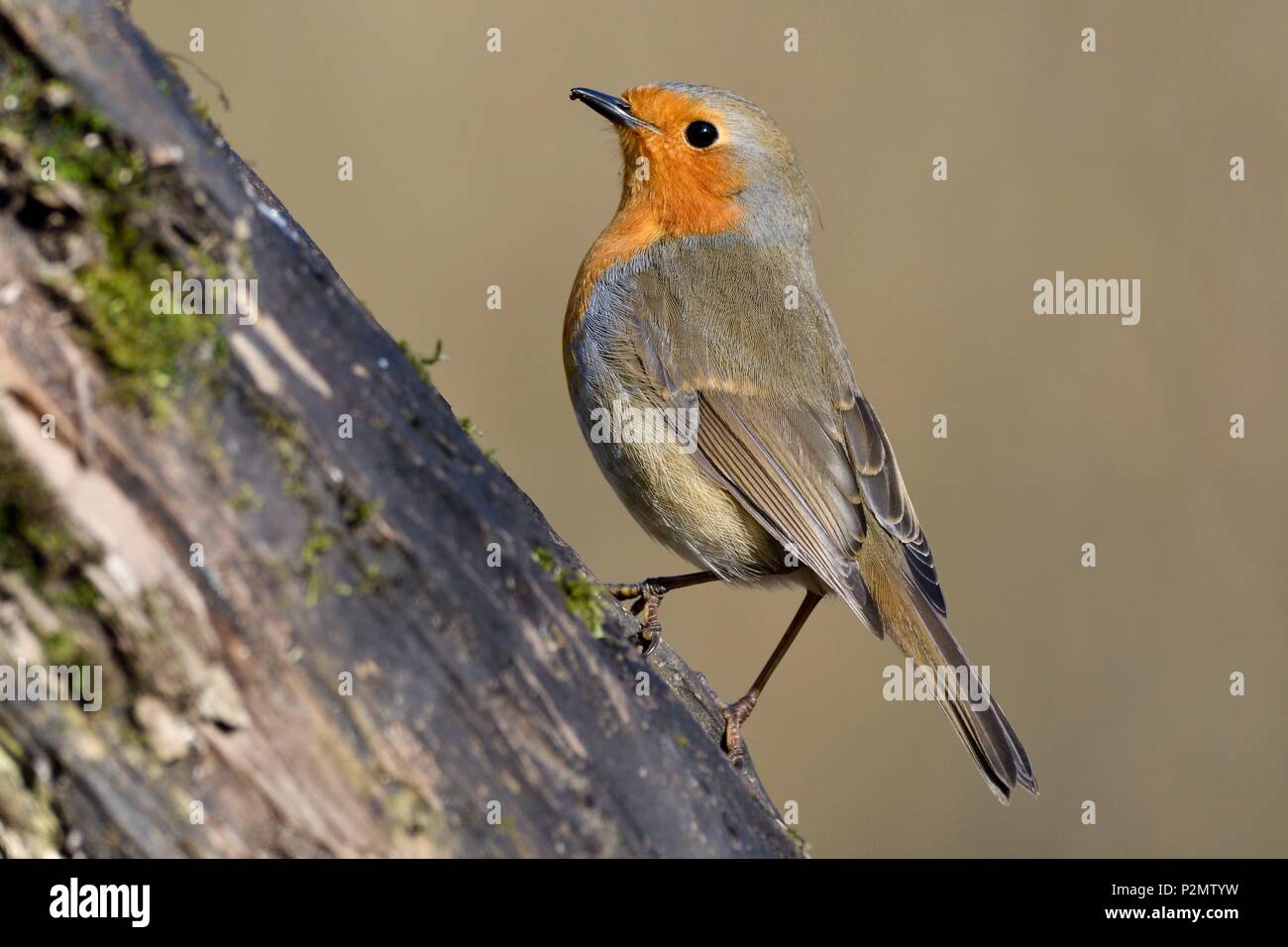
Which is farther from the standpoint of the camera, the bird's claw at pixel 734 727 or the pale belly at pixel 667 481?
the pale belly at pixel 667 481

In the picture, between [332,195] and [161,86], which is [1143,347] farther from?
[161,86]

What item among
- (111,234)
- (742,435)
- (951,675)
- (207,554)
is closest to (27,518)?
(207,554)

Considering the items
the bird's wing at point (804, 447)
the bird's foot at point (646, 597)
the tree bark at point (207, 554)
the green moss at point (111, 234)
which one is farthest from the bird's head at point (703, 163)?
the green moss at point (111, 234)

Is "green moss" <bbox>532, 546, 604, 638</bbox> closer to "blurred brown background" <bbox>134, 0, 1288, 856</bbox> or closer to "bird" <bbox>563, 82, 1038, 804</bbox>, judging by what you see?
"bird" <bbox>563, 82, 1038, 804</bbox>

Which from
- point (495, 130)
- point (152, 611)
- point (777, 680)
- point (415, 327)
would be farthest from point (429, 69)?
point (152, 611)

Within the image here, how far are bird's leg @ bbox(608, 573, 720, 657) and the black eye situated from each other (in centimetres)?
161

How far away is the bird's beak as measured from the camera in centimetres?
480

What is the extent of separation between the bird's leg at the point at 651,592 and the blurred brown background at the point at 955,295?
112 inches

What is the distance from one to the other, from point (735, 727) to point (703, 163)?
86.0 inches

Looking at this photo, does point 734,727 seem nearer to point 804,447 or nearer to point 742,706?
point 742,706

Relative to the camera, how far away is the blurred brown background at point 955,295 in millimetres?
7145

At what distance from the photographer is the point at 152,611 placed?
2033 mm

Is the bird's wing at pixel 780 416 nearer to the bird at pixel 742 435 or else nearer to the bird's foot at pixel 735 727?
the bird at pixel 742 435

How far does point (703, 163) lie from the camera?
4750mm
